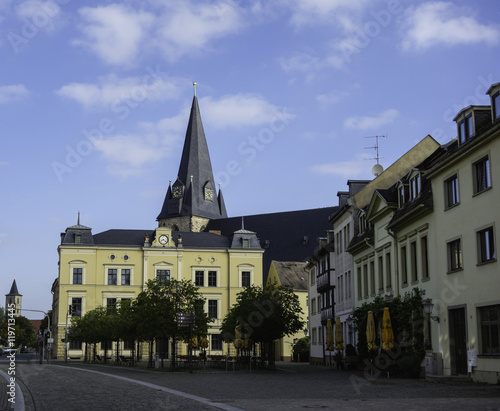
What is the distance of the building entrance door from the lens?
27297mm

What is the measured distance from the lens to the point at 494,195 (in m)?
24.2

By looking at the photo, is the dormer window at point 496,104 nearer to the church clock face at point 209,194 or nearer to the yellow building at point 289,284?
the yellow building at point 289,284

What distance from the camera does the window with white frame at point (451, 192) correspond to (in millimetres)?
27750

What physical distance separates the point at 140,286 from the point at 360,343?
48.6 m

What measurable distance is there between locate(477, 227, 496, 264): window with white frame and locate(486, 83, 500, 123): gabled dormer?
12.4 ft

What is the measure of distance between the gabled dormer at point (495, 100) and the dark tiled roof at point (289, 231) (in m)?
83.3

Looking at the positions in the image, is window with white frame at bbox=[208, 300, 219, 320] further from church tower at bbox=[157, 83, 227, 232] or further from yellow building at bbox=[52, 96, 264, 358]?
church tower at bbox=[157, 83, 227, 232]

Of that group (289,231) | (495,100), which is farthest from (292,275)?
(495,100)

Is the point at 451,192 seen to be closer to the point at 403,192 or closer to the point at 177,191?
the point at 403,192

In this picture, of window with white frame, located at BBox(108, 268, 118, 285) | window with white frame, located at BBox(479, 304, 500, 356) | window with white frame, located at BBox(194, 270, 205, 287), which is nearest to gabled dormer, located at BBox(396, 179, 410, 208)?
window with white frame, located at BBox(479, 304, 500, 356)

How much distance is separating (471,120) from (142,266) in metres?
62.5

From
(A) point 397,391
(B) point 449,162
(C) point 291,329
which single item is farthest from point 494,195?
(C) point 291,329

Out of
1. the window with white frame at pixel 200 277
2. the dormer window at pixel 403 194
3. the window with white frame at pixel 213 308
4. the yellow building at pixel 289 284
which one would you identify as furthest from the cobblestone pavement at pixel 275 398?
the window with white frame at pixel 213 308

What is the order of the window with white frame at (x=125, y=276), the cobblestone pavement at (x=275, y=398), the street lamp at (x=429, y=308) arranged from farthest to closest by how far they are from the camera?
the window with white frame at (x=125, y=276) → the street lamp at (x=429, y=308) → the cobblestone pavement at (x=275, y=398)
